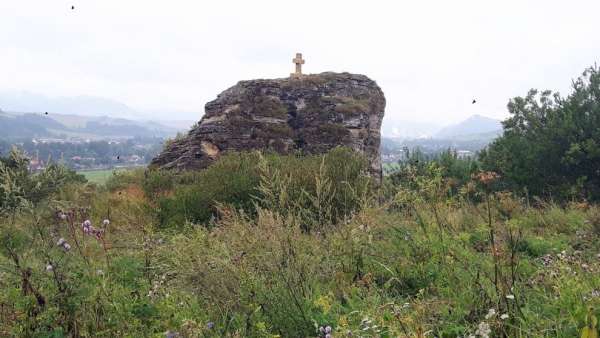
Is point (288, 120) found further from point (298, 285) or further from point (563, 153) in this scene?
point (298, 285)

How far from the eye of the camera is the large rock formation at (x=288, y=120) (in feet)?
63.0

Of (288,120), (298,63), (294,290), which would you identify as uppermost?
(298,63)

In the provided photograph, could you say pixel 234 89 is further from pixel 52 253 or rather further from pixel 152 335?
pixel 152 335

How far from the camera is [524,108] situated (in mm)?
25469

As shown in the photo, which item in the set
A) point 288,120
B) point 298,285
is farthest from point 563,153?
point 298,285

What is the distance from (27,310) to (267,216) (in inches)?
76.5

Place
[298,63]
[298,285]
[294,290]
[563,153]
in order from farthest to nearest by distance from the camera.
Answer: [298,63] < [563,153] < [298,285] < [294,290]

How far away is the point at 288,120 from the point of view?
2117 cm

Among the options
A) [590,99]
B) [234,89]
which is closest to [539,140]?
[590,99]

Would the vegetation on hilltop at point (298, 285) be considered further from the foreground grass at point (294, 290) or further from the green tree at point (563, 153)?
the green tree at point (563, 153)

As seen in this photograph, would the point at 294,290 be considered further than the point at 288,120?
No

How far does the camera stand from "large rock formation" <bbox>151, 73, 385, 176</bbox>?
19188 millimetres

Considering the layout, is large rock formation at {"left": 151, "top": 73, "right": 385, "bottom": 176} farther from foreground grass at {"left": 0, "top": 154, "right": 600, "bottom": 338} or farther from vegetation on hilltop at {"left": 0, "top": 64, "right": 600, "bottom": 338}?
foreground grass at {"left": 0, "top": 154, "right": 600, "bottom": 338}

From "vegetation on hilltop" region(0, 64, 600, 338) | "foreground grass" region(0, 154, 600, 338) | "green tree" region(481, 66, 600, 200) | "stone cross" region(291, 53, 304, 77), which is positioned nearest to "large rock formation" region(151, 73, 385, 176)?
"stone cross" region(291, 53, 304, 77)
